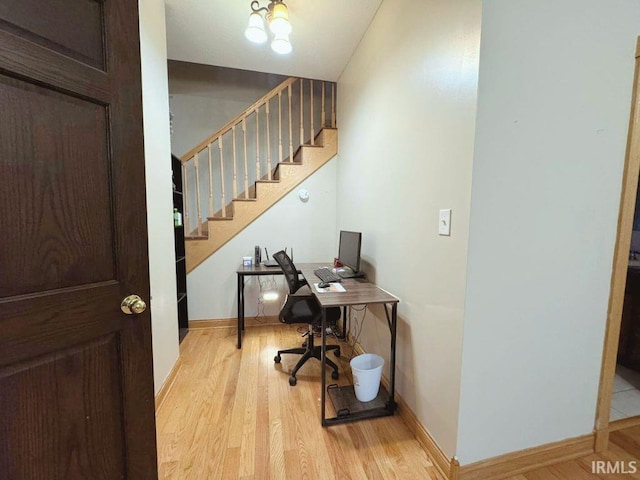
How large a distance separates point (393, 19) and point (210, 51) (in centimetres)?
180

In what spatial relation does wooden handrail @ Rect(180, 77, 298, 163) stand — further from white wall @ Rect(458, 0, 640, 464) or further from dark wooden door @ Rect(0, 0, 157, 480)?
white wall @ Rect(458, 0, 640, 464)

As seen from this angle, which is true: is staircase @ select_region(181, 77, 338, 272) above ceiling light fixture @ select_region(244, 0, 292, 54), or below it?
below

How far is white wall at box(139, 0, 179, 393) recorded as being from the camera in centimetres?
180

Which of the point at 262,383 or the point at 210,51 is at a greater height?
the point at 210,51

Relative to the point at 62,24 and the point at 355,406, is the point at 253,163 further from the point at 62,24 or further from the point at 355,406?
the point at 355,406

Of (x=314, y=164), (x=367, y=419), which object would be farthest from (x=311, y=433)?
(x=314, y=164)

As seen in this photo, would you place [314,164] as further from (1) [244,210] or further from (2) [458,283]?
(2) [458,283]

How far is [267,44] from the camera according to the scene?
261 cm

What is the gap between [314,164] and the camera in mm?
3402

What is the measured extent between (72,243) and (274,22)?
195cm

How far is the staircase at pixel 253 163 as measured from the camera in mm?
3207

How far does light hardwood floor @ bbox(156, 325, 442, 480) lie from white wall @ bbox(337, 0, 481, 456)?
10.4 inches

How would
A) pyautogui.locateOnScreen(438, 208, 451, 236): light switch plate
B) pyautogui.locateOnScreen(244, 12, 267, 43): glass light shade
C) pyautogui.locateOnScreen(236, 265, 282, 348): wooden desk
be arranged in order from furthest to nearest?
1. pyautogui.locateOnScreen(236, 265, 282, 348): wooden desk
2. pyautogui.locateOnScreen(244, 12, 267, 43): glass light shade
3. pyautogui.locateOnScreen(438, 208, 451, 236): light switch plate

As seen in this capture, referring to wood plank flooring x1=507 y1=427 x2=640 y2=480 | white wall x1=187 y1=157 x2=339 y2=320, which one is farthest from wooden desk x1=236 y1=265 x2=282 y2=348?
wood plank flooring x1=507 y1=427 x2=640 y2=480
